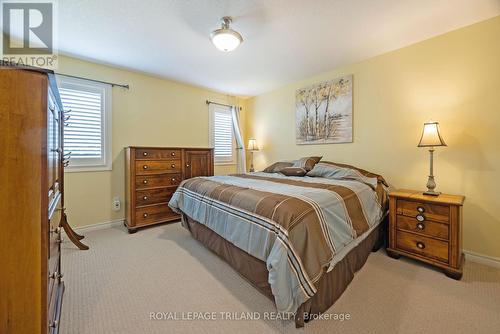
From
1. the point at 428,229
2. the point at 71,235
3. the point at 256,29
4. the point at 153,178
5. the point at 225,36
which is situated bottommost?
the point at 71,235

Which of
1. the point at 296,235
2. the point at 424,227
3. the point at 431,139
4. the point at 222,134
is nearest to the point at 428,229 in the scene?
the point at 424,227

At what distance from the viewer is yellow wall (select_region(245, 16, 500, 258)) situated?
2.08 m

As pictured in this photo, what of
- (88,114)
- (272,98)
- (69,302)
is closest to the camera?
(69,302)

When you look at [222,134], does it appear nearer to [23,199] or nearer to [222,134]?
[222,134]

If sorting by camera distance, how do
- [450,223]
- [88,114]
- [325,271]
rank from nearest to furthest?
[325,271] → [450,223] → [88,114]

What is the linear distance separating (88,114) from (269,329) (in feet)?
11.1

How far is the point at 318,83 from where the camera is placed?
347 centimetres

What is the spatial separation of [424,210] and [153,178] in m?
3.26

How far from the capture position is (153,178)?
10.3ft

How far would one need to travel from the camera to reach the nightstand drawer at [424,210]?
191cm

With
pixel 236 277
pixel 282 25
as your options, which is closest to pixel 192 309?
pixel 236 277

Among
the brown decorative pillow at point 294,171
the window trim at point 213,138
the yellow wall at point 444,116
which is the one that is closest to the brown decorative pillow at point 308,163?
the brown decorative pillow at point 294,171

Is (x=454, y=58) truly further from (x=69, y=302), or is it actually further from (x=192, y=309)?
(x=69, y=302)

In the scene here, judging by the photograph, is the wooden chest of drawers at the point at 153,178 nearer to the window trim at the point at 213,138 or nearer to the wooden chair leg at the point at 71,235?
the wooden chair leg at the point at 71,235
